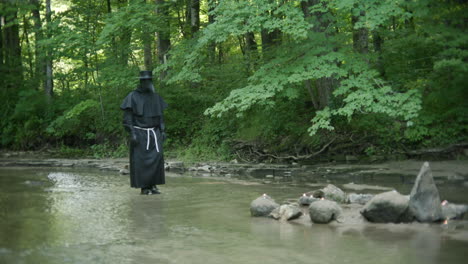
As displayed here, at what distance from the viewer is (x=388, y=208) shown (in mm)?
6668

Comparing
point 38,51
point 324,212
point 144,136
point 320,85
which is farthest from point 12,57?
point 324,212

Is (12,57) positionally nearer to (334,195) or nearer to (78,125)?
(78,125)

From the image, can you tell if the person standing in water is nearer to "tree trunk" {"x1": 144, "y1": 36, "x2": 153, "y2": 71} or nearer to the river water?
the river water

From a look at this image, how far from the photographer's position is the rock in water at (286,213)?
709 centimetres

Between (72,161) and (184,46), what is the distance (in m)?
5.62

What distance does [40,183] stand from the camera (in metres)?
12.2

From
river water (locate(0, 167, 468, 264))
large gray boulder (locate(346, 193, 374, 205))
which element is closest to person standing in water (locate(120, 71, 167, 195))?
river water (locate(0, 167, 468, 264))

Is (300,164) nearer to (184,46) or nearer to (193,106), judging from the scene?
(184,46)

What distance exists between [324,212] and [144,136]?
4.55 metres

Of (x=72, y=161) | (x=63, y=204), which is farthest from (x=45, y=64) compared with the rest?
(x=63, y=204)

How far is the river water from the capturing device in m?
5.14

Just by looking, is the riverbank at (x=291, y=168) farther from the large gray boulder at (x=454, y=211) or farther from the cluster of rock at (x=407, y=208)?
the cluster of rock at (x=407, y=208)

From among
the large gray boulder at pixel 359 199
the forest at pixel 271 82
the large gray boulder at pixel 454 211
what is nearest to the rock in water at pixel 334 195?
the large gray boulder at pixel 359 199

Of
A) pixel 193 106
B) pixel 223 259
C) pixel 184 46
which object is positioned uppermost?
pixel 184 46
